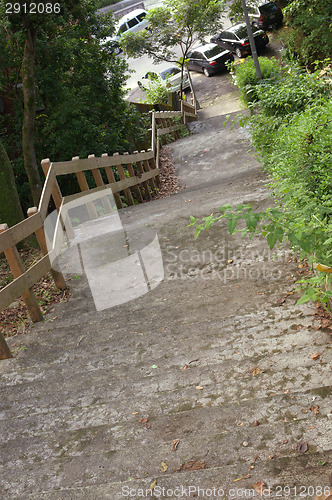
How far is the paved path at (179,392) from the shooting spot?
2504mm

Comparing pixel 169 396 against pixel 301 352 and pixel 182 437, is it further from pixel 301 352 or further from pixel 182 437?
pixel 301 352

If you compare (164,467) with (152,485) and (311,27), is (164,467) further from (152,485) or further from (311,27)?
(311,27)

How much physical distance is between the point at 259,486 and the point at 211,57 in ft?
96.6

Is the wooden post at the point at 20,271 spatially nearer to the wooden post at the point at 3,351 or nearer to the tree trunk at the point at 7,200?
the wooden post at the point at 3,351

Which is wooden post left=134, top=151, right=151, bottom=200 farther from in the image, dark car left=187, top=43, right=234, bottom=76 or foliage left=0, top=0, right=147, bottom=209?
dark car left=187, top=43, right=234, bottom=76

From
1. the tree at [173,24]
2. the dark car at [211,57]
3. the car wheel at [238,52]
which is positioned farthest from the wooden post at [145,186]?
the car wheel at [238,52]

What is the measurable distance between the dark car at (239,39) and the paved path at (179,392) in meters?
24.8

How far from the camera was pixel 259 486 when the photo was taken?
229 cm

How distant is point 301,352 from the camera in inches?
127

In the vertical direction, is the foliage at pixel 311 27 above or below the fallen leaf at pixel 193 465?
above

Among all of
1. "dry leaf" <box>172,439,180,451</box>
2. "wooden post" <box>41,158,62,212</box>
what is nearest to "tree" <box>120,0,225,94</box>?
"wooden post" <box>41,158,62,212</box>

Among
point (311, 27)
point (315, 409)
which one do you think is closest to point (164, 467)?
point (315, 409)

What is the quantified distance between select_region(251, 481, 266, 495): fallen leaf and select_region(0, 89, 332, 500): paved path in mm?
18

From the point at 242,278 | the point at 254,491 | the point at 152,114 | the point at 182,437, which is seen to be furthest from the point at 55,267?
the point at 152,114
